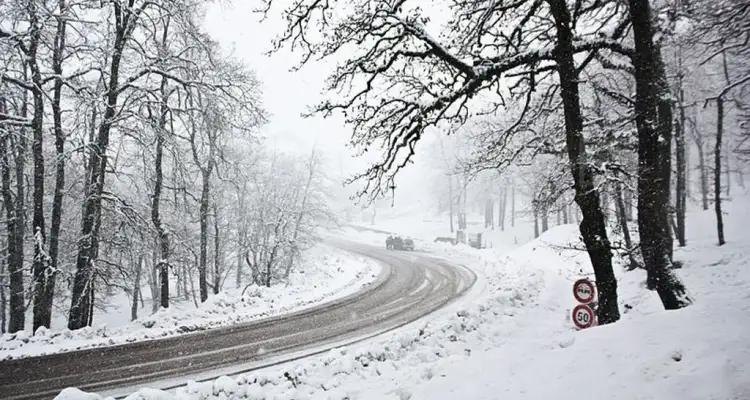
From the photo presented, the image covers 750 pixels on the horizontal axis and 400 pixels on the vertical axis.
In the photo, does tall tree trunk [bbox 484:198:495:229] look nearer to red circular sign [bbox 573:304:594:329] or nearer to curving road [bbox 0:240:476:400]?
curving road [bbox 0:240:476:400]

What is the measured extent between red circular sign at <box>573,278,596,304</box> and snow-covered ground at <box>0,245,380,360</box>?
9.53 meters

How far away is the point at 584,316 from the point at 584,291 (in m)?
0.51

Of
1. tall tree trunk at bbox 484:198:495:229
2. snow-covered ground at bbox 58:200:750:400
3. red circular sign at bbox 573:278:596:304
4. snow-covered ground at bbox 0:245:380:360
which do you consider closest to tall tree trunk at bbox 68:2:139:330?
snow-covered ground at bbox 0:245:380:360

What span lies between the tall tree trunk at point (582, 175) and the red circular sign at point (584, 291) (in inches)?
27.3

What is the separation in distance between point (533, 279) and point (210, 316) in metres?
12.0

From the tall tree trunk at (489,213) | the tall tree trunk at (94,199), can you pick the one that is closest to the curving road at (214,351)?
the tall tree trunk at (94,199)

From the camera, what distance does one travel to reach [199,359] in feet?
28.1

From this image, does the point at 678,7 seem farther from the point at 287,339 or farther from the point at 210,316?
the point at 210,316

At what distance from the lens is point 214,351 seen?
9125 mm

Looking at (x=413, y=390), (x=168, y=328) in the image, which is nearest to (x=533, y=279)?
(x=413, y=390)

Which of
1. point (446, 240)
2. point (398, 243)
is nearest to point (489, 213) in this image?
point (446, 240)

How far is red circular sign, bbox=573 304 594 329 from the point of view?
762 cm

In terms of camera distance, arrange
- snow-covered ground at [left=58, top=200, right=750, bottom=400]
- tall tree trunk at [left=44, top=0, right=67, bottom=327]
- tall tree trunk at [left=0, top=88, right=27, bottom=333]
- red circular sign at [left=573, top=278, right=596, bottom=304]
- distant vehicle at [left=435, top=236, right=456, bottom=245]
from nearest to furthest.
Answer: snow-covered ground at [left=58, top=200, right=750, bottom=400] < red circular sign at [left=573, top=278, right=596, bottom=304] < tall tree trunk at [left=44, top=0, right=67, bottom=327] < tall tree trunk at [left=0, top=88, right=27, bottom=333] < distant vehicle at [left=435, top=236, right=456, bottom=245]

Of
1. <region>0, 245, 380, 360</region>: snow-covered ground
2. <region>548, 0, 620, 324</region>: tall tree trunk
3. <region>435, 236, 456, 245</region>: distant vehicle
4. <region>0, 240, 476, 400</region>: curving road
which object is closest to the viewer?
<region>548, 0, 620, 324</region>: tall tree trunk
